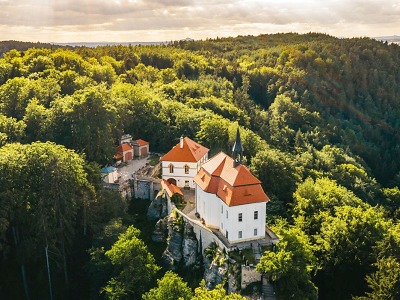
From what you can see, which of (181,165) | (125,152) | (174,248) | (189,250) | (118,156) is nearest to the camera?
(189,250)

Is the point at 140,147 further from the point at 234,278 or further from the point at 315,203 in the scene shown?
the point at 234,278

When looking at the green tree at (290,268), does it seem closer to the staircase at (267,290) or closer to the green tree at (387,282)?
the staircase at (267,290)

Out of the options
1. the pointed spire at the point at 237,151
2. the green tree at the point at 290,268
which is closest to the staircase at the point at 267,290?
the green tree at the point at 290,268

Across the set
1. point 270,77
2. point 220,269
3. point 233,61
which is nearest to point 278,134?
point 270,77

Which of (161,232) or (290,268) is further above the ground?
(290,268)

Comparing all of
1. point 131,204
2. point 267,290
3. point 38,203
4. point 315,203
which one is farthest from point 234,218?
point 131,204

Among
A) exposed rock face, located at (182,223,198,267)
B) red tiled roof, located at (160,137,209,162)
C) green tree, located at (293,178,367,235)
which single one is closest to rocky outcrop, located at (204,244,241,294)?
exposed rock face, located at (182,223,198,267)

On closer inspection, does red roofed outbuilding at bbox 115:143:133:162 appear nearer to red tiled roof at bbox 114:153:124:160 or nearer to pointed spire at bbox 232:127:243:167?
red tiled roof at bbox 114:153:124:160

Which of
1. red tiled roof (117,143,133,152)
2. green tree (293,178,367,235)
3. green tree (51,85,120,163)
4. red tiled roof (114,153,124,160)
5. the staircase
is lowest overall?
the staircase
